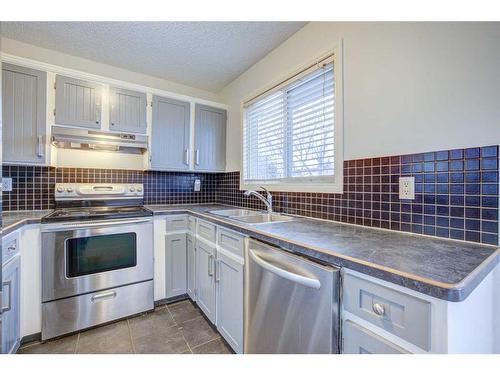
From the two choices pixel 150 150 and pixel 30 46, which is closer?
pixel 30 46

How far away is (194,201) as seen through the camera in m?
2.90

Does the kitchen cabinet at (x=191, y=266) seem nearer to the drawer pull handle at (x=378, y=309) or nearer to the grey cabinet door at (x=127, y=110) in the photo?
the grey cabinet door at (x=127, y=110)

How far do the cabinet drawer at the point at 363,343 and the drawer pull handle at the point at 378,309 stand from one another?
0.08m

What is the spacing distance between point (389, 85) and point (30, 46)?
9.68ft

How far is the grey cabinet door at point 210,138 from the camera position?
2.60 meters

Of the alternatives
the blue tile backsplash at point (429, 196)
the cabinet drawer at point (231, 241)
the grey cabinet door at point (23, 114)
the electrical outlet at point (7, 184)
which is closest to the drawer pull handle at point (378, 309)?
the blue tile backsplash at point (429, 196)

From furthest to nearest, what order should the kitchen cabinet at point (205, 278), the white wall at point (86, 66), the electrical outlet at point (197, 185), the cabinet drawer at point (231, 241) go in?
the electrical outlet at point (197, 185) → the white wall at point (86, 66) → the kitchen cabinet at point (205, 278) → the cabinet drawer at point (231, 241)

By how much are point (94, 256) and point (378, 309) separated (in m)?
1.93

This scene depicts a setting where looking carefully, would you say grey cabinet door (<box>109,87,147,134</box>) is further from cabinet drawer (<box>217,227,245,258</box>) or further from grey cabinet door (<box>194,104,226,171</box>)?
cabinet drawer (<box>217,227,245,258</box>)

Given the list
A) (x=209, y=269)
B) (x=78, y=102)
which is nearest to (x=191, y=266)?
(x=209, y=269)

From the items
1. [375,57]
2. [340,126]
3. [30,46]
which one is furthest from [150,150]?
[375,57]

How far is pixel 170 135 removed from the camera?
242 centimetres

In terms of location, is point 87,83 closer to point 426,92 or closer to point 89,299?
point 89,299

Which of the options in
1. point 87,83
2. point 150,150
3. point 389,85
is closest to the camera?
point 389,85
